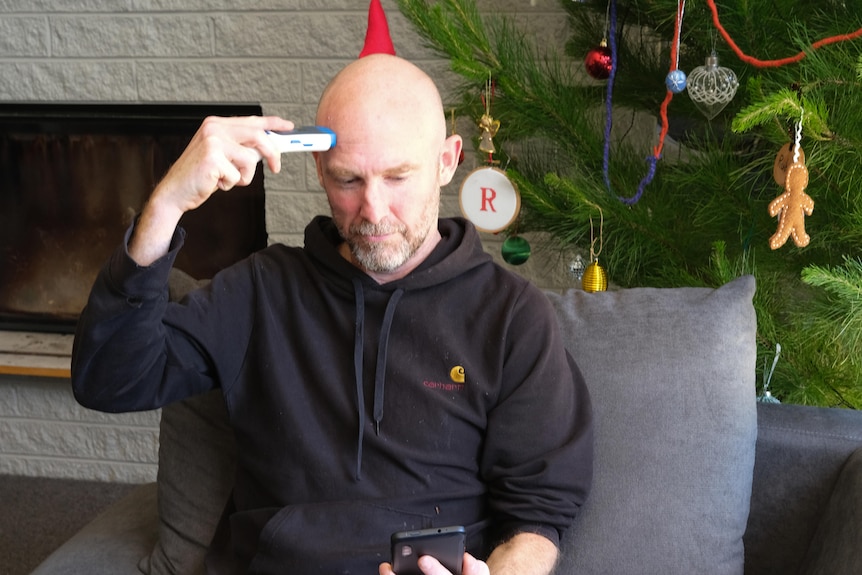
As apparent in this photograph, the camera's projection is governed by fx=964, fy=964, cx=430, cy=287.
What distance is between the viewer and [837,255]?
156cm

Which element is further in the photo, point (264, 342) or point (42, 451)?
point (42, 451)

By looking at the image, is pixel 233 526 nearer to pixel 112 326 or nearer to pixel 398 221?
pixel 112 326

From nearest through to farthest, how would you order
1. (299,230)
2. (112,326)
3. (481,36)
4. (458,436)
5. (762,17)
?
(112,326) → (458,436) → (762,17) → (481,36) → (299,230)

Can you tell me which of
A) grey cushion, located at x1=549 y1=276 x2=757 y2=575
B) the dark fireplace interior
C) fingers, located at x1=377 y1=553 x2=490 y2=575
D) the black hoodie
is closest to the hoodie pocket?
the black hoodie

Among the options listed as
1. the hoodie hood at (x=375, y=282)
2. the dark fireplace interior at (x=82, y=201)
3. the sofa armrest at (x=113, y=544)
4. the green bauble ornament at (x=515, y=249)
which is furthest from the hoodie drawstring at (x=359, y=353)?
the dark fireplace interior at (x=82, y=201)

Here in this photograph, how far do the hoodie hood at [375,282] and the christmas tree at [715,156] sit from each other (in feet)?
0.95

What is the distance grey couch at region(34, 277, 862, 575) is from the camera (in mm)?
1274

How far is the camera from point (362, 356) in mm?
1334

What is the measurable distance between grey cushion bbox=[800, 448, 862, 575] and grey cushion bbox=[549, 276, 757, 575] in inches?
4.0

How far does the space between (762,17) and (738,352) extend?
53cm

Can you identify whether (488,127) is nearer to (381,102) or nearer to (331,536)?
(381,102)

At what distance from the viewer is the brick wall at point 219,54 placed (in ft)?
7.45

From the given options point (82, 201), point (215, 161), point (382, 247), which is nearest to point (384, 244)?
point (382, 247)

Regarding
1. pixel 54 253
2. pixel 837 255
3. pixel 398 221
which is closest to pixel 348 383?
pixel 398 221
